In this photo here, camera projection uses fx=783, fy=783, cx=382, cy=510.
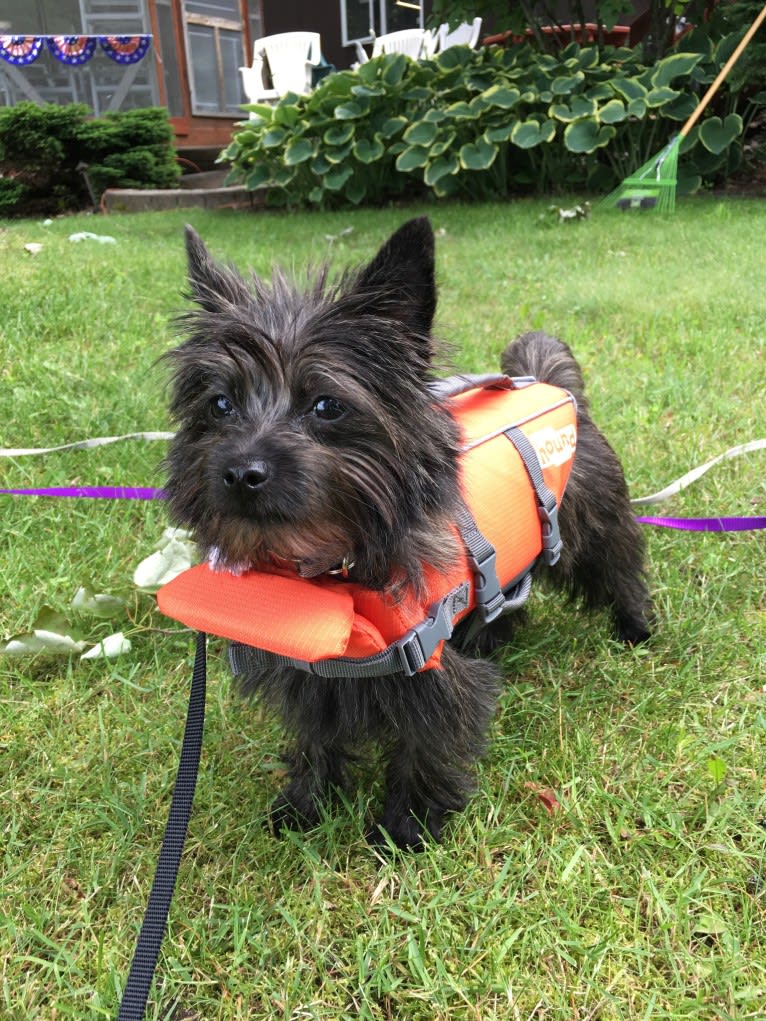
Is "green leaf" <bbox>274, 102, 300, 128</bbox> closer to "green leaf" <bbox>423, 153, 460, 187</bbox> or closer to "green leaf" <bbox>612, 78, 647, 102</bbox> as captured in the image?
"green leaf" <bbox>423, 153, 460, 187</bbox>

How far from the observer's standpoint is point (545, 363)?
9.51ft

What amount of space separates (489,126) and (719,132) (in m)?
2.87

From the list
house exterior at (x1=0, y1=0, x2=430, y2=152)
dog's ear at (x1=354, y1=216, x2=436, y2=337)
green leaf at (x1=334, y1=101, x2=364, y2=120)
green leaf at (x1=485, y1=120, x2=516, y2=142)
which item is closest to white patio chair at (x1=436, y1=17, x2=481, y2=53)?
house exterior at (x1=0, y1=0, x2=430, y2=152)

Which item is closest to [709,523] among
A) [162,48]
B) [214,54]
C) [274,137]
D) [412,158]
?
[412,158]

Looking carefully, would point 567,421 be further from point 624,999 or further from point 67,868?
point 67,868

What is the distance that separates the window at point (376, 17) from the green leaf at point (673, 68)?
8.75 meters

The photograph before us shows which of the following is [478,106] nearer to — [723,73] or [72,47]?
[723,73]

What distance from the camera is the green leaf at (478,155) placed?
32.6ft

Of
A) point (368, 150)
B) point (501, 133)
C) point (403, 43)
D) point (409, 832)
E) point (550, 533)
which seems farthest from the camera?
point (403, 43)

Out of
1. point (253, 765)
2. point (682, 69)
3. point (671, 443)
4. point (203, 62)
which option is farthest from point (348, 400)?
point (203, 62)

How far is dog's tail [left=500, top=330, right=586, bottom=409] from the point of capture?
9.38 feet

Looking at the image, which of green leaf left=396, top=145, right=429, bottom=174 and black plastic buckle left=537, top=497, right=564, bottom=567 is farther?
green leaf left=396, top=145, right=429, bottom=174

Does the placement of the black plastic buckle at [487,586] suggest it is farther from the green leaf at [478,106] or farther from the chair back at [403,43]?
the chair back at [403,43]

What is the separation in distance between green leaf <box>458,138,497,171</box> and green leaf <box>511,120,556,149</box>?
33 centimetres
